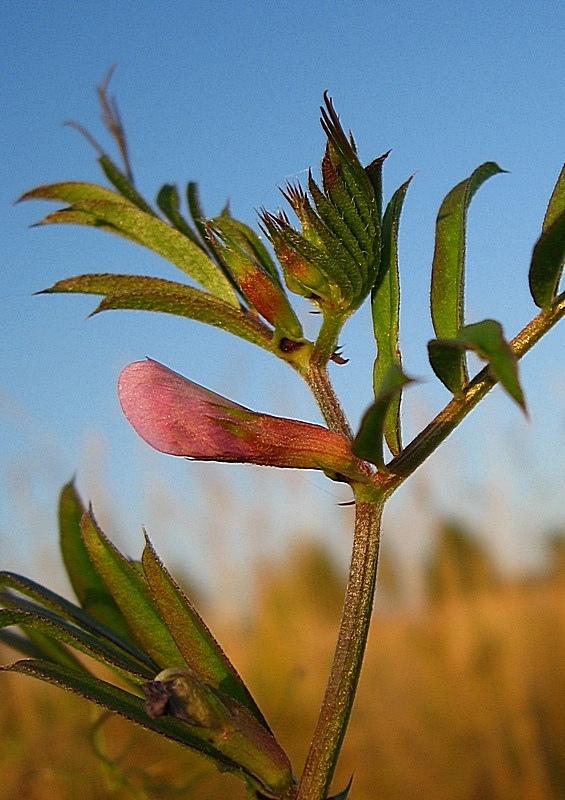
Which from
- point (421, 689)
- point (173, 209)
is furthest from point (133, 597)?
point (421, 689)

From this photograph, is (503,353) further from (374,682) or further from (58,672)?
(374,682)

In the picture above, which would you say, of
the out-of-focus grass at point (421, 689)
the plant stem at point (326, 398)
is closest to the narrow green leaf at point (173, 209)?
the plant stem at point (326, 398)

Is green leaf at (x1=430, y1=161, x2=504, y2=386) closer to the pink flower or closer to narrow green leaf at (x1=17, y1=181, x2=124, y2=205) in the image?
the pink flower

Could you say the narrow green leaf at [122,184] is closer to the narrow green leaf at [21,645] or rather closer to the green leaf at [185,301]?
the green leaf at [185,301]

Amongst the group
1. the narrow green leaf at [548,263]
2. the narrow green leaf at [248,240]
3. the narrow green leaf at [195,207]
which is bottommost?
the narrow green leaf at [548,263]

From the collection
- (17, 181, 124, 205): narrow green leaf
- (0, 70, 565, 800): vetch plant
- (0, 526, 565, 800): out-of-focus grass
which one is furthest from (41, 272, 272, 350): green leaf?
(0, 526, 565, 800): out-of-focus grass
